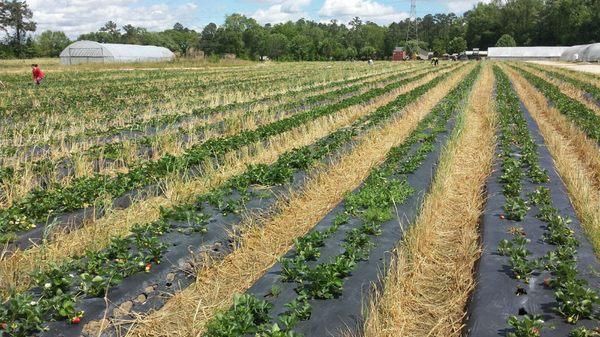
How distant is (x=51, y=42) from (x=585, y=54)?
10471 centimetres

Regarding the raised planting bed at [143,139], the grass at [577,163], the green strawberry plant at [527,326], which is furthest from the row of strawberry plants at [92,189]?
the grass at [577,163]

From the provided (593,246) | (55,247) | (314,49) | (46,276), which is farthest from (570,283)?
(314,49)

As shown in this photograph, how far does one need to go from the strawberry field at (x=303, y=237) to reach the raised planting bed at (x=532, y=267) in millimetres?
19

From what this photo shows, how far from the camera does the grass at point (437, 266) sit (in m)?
3.89

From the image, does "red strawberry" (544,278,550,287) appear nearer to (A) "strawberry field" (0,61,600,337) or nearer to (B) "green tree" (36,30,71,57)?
(A) "strawberry field" (0,61,600,337)

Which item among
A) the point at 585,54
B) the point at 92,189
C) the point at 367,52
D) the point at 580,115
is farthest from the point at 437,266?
the point at 367,52

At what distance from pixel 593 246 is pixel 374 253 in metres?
2.22

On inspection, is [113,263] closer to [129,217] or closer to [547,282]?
[129,217]

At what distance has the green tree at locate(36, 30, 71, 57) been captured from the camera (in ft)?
314

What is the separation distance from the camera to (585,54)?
211 ft

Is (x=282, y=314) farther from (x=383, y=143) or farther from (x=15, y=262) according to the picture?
(x=383, y=143)

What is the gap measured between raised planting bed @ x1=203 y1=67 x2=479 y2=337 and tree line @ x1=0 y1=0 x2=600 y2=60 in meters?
82.6

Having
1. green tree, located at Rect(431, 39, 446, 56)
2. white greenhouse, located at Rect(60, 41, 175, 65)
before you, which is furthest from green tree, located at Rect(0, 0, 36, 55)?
green tree, located at Rect(431, 39, 446, 56)

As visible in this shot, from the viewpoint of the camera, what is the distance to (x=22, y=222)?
17.6ft
